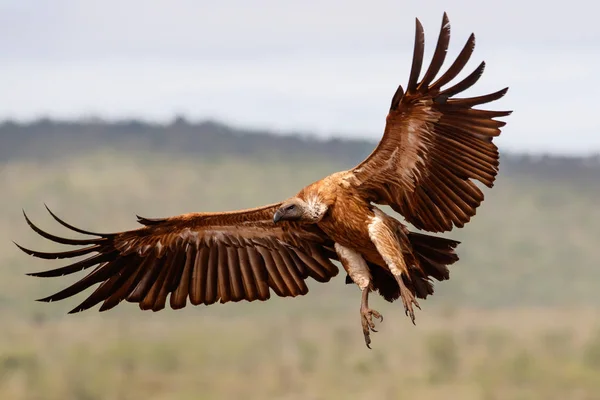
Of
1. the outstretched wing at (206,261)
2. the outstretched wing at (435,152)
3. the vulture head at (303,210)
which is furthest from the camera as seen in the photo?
the outstretched wing at (206,261)

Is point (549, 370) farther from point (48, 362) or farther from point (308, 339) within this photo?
point (48, 362)

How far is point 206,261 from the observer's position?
13.1 m

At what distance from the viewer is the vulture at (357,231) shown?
11141mm

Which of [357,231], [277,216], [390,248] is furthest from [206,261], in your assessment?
[390,248]

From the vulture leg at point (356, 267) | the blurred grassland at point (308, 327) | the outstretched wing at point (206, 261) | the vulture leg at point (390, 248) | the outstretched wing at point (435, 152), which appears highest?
the outstretched wing at point (435, 152)

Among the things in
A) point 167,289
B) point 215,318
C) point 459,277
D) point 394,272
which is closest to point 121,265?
point 167,289

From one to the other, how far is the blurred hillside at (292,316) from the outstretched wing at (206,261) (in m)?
48.0

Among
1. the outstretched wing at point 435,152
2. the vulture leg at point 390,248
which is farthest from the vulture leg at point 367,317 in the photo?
the outstretched wing at point 435,152

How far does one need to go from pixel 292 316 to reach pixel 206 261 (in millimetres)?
55242

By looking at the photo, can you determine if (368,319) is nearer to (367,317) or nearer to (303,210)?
(367,317)

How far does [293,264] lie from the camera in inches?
513

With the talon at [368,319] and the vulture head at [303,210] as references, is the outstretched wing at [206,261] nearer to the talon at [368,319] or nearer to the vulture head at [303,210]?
the vulture head at [303,210]

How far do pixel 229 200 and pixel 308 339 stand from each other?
434 inches

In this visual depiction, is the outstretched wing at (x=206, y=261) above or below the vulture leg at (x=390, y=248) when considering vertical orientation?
below
